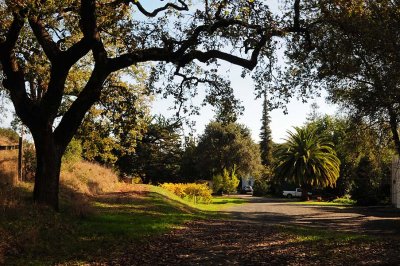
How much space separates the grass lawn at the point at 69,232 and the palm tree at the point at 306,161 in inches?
1420

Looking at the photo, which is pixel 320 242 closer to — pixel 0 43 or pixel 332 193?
pixel 0 43

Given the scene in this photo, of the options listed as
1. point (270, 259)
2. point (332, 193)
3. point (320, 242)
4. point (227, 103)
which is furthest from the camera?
point (332, 193)

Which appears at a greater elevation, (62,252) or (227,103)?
(227,103)

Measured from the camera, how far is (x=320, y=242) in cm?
1308

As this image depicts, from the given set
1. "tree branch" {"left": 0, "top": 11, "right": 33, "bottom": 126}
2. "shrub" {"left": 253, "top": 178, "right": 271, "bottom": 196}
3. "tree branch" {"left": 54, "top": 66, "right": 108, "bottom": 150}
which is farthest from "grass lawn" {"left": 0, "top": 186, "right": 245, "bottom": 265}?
"shrub" {"left": 253, "top": 178, "right": 271, "bottom": 196}

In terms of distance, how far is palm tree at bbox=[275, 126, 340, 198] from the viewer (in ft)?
170

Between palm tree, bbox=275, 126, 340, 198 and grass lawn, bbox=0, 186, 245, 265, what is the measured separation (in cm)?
3607

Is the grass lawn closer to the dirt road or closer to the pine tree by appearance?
the dirt road

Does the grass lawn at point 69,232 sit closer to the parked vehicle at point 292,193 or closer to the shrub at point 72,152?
the shrub at point 72,152

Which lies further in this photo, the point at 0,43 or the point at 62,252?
the point at 0,43

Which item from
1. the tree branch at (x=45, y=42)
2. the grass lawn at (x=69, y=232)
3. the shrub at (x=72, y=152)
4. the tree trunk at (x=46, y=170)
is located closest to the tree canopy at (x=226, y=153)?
the shrub at (x=72, y=152)

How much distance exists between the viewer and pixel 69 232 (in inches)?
476

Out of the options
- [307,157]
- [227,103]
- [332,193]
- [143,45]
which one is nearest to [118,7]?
[143,45]

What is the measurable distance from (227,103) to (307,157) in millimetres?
37509
